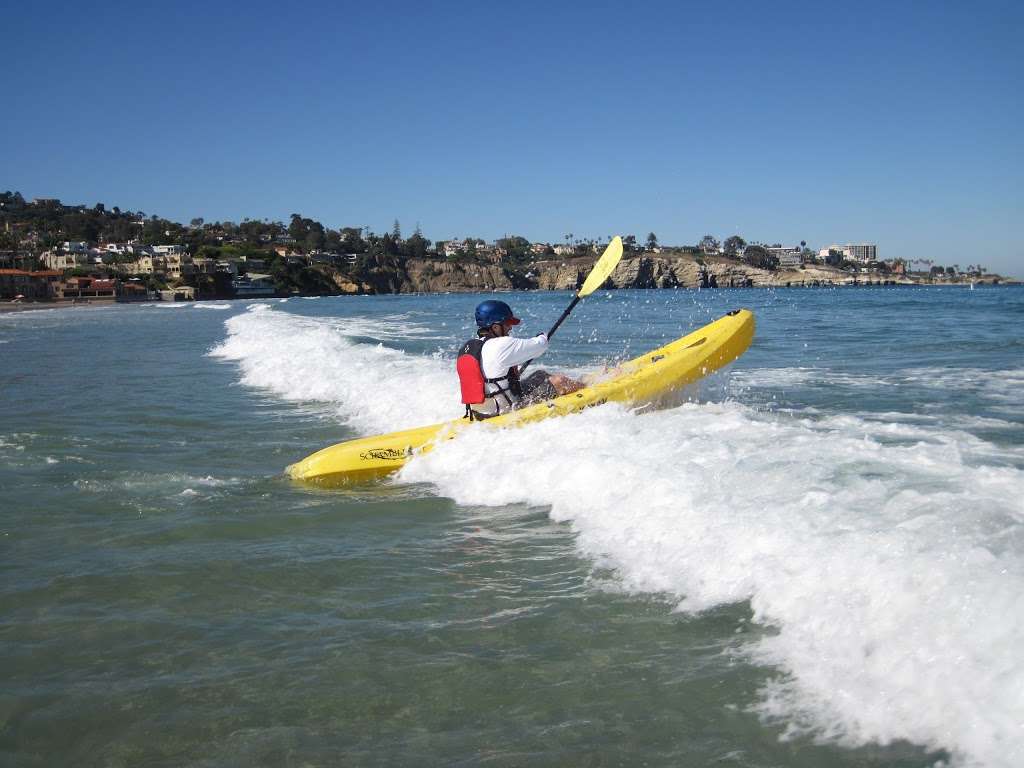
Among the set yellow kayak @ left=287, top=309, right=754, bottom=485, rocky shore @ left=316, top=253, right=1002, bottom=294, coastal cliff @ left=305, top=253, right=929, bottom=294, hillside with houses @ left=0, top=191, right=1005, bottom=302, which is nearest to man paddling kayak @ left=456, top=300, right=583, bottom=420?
yellow kayak @ left=287, top=309, right=754, bottom=485

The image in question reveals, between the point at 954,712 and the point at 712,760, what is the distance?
29.6 inches

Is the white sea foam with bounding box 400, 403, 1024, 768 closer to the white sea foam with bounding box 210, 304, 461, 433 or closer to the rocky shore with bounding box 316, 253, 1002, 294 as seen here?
the white sea foam with bounding box 210, 304, 461, 433

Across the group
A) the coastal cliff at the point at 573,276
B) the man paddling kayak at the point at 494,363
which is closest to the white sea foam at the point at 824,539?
the man paddling kayak at the point at 494,363

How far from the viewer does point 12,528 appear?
194 inches

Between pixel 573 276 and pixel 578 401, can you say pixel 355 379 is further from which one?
pixel 573 276

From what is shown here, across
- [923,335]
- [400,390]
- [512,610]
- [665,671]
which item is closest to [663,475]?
[512,610]

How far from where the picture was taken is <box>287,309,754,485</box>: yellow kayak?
6.27 meters

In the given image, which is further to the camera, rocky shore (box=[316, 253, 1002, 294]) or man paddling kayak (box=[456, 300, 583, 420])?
rocky shore (box=[316, 253, 1002, 294])

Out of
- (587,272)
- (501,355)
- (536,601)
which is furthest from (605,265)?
(587,272)

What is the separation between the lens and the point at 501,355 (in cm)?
659

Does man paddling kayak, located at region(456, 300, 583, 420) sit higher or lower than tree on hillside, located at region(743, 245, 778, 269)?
lower

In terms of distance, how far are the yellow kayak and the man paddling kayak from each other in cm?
18

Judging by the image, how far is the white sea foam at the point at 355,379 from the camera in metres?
9.48

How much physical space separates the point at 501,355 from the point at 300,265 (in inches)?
5113
